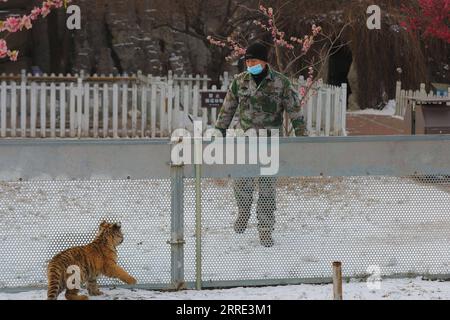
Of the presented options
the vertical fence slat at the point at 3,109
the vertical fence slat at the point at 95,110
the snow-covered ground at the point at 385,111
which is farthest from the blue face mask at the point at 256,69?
the snow-covered ground at the point at 385,111

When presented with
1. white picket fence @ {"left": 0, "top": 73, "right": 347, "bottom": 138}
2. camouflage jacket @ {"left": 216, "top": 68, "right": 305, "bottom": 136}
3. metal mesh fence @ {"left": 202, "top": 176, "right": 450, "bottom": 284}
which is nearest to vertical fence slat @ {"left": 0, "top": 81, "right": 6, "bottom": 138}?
white picket fence @ {"left": 0, "top": 73, "right": 347, "bottom": 138}

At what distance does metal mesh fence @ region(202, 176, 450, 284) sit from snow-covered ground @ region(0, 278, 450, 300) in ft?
0.58

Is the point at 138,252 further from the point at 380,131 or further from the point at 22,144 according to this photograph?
the point at 380,131

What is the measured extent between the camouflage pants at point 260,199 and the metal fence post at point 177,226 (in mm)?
510

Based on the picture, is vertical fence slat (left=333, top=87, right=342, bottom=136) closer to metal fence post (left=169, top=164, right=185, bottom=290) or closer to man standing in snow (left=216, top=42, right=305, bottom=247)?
man standing in snow (left=216, top=42, right=305, bottom=247)

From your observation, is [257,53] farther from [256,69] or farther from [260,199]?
[260,199]

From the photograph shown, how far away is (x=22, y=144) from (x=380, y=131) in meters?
14.1

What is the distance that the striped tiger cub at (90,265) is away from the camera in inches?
235

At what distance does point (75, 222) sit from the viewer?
661 centimetres

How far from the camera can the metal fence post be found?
6.49 metres

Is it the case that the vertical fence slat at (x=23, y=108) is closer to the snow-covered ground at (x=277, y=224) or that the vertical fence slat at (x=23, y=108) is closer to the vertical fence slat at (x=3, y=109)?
the vertical fence slat at (x=3, y=109)
